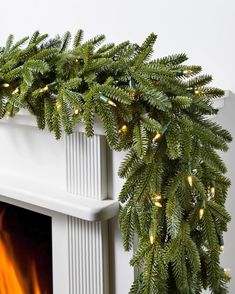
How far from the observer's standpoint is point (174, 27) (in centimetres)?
137

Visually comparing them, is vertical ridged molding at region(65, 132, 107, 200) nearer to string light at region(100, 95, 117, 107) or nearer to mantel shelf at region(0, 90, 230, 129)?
mantel shelf at region(0, 90, 230, 129)

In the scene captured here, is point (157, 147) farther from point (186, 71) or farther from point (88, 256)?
point (88, 256)

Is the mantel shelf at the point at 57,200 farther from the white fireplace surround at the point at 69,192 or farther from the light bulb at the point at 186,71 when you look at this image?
the light bulb at the point at 186,71

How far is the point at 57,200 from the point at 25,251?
0.36 m

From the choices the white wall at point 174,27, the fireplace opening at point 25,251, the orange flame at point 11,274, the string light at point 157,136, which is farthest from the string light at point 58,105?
the orange flame at point 11,274

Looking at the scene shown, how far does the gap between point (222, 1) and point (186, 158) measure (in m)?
0.57

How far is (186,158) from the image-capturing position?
951 millimetres

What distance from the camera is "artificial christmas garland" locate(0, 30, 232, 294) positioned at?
0.95m

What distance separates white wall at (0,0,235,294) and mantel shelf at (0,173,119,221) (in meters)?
0.08

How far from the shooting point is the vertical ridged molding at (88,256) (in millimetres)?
1124

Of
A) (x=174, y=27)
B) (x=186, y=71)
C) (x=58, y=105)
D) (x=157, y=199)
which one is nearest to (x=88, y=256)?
(x=157, y=199)

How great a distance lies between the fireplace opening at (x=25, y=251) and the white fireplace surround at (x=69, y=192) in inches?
4.5

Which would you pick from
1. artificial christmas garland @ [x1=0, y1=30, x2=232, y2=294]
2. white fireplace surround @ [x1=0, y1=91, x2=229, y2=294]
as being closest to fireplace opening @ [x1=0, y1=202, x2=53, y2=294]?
white fireplace surround @ [x1=0, y1=91, x2=229, y2=294]

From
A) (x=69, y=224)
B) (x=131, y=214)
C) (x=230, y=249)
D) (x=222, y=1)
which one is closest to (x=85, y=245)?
(x=69, y=224)
